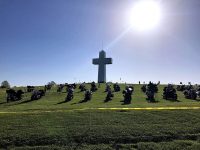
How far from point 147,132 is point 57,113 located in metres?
10.3

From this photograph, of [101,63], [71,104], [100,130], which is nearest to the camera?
[100,130]

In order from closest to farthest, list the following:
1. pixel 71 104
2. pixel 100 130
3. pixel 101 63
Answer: pixel 100 130, pixel 71 104, pixel 101 63

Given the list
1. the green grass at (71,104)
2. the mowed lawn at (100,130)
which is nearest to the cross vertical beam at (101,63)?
the green grass at (71,104)

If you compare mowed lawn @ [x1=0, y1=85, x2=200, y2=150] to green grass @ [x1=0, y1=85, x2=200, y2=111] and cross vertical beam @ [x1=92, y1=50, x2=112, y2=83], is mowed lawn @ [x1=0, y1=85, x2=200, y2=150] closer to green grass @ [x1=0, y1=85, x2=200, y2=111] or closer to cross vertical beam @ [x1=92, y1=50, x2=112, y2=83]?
green grass @ [x1=0, y1=85, x2=200, y2=111]

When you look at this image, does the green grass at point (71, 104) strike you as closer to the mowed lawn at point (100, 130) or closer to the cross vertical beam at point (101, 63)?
the mowed lawn at point (100, 130)

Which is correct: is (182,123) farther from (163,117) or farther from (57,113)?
(57,113)

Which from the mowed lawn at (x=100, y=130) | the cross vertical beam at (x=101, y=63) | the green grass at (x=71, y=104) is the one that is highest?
the cross vertical beam at (x=101, y=63)

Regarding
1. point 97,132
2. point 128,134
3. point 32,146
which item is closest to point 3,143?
point 32,146

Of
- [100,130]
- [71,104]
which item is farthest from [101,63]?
[100,130]

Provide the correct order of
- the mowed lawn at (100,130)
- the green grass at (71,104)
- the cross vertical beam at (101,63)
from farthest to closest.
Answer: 1. the cross vertical beam at (101,63)
2. the green grass at (71,104)
3. the mowed lawn at (100,130)

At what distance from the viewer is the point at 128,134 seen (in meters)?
30.2

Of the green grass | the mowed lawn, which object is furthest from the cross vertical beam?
the mowed lawn

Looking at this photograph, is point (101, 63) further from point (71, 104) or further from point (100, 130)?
point (100, 130)

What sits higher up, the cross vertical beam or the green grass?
the cross vertical beam
